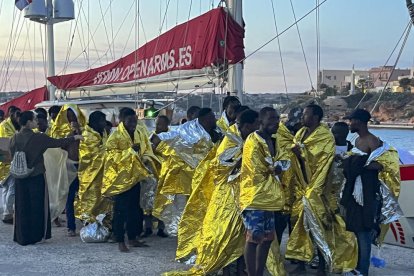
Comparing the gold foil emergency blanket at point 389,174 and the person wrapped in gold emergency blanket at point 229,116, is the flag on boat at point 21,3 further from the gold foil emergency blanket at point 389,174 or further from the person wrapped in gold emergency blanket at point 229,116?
the gold foil emergency blanket at point 389,174

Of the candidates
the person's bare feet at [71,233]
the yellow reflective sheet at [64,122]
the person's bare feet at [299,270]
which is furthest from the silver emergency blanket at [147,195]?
the person's bare feet at [299,270]

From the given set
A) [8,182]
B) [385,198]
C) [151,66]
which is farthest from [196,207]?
[151,66]

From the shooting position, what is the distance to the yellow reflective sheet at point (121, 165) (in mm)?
7516

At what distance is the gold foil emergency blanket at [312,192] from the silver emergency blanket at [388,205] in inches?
20.4

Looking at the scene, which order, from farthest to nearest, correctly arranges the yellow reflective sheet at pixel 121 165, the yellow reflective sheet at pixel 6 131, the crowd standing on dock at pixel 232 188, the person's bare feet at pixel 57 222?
the yellow reflective sheet at pixel 6 131, the person's bare feet at pixel 57 222, the yellow reflective sheet at pixel 121 165, the crowd standing on dock at pixel 232 188

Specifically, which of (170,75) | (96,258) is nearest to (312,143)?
(96,258)

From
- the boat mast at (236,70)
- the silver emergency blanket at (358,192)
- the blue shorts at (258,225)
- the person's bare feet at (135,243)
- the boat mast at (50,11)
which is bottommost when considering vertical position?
the person's bare feet at (135,243)

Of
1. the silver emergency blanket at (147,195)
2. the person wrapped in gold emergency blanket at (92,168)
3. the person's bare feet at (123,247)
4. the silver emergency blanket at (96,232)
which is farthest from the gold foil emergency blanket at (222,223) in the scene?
the person wrapped in gold emergency blanket at (92,168)

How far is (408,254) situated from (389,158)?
6.92 ft

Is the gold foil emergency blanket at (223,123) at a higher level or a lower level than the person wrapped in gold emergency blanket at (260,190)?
higher

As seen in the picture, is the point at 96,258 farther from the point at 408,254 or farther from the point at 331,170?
the point at 408,254

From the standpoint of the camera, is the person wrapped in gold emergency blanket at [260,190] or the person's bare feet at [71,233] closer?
the person wrapped in gold emergency blanket at [260,190]

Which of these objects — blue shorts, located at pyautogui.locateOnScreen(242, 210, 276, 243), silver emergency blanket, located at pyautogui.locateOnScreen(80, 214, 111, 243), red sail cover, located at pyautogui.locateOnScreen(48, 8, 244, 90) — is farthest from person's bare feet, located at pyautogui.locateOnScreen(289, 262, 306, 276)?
red sail cover, located at pyautogui.locateOnScreen(48, 8, 244, 90)

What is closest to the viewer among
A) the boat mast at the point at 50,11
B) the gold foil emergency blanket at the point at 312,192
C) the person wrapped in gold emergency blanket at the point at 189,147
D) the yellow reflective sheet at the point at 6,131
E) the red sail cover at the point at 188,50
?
the gold foil emergency blanket at the point at 312,192
